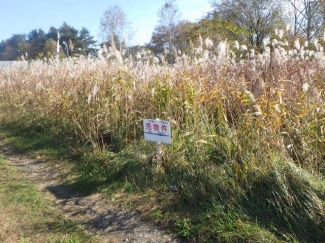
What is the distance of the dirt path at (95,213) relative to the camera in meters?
2.80

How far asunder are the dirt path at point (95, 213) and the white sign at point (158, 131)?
94 cm

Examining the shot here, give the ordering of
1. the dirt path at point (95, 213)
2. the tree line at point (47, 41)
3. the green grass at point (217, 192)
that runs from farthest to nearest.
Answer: the tree line at point (47, 41) < the dirt path at point (95, 213) < the green grass at point (217, 192)

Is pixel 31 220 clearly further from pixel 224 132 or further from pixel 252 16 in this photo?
pixel 252 16

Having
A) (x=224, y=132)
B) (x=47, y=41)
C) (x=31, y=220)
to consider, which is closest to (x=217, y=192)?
(x=224, y=132)

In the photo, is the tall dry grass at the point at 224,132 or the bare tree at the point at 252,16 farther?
the bare tree at the point at 252,16

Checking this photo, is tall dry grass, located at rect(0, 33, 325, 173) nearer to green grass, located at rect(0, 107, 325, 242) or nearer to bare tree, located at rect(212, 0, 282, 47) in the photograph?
green grass, located at rect(0, 107, 325, 242)

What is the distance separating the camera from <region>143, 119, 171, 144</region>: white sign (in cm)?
Result: 347

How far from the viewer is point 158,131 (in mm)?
3576

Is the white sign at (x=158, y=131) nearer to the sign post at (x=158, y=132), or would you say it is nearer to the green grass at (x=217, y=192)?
the sign post at (x=158, y=132)

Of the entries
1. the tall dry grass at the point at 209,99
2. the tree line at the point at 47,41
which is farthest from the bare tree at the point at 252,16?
the tree line at the point at 47,41

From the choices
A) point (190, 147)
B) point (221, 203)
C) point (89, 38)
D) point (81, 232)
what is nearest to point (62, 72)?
point (190, 147)

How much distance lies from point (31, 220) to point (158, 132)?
1713 millimetres

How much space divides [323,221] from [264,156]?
0.83 m

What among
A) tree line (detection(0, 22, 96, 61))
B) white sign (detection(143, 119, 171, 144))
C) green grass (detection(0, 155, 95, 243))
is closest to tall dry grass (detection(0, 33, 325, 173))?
white sign (detection(143, 119, 171, 144))
